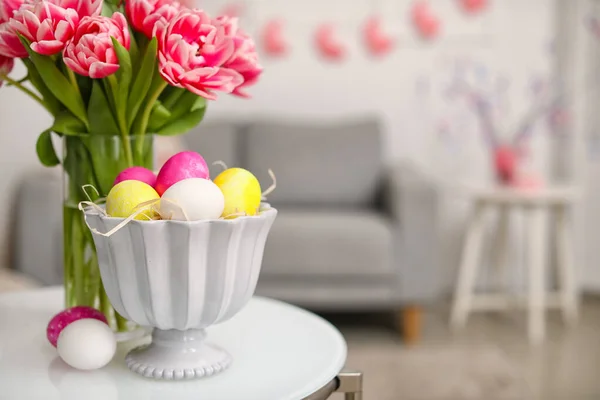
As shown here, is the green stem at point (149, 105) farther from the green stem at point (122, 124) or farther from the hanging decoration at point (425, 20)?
the hanging decoration at point (425, 20)

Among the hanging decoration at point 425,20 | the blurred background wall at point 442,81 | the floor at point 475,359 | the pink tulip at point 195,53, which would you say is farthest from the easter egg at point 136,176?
the hanging decoration at point 425,20

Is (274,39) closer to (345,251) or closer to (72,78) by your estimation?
(345,251)

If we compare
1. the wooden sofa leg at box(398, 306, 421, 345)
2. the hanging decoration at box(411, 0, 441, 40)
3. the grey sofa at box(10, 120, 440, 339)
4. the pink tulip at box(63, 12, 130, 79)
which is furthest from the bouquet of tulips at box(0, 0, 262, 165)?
the hanging decoration at box(411, 0, 441, 40)

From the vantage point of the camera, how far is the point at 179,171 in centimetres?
87

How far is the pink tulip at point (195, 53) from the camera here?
0.86m

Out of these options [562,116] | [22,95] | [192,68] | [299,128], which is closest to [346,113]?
[299,128]

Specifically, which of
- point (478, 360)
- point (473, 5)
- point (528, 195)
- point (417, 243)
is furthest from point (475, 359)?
point (473, 5)

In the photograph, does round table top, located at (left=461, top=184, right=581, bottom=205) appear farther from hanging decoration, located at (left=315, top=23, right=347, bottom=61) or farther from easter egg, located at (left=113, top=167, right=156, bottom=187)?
easter egg, located at (left=113, top=167, right=156, bottom=187)

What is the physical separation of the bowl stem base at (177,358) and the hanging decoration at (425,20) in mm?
2958

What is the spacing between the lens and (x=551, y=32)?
11.9 feet

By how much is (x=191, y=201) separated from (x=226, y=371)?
0.27 metres

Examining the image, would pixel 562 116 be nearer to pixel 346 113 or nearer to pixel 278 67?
pixel 346 113

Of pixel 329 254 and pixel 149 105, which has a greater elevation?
pixel 149 105

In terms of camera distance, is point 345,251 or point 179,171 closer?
point 179,171
